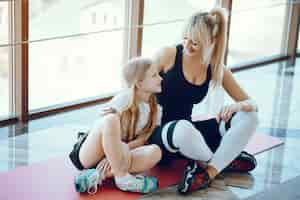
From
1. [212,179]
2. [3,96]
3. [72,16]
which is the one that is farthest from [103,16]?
[212,179]

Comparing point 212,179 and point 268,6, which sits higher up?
point 268,6

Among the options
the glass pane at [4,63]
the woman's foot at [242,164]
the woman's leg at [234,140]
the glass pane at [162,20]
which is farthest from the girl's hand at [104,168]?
the glass pane at [162,20]

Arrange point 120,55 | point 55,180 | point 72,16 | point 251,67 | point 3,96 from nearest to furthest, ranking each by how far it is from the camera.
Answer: point 55,180
point 3,96
point 72,16
point 120,55
point 251,67

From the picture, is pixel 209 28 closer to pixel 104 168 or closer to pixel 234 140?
pixel 234 140

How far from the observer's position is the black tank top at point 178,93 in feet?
10.4

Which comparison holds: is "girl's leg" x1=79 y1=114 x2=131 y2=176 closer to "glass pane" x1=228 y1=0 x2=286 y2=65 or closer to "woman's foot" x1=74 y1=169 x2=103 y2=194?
"woman's foot" x1=74 y1=169 x2=103 y2=194

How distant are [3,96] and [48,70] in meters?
0.37

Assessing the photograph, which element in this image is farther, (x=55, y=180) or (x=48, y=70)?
(x=48, y=70)

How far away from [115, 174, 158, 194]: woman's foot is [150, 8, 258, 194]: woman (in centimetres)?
15

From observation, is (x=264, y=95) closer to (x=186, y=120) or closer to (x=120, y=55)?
(x=120, y=55)

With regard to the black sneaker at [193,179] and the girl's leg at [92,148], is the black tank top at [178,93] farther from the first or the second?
the girl's leg at [92,148]

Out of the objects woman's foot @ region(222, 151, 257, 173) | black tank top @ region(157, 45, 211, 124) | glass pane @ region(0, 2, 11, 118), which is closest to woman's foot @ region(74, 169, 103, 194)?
black tank top @ region(157, 45, 211, 124)

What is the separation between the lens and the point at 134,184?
300cm

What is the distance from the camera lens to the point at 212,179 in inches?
125
